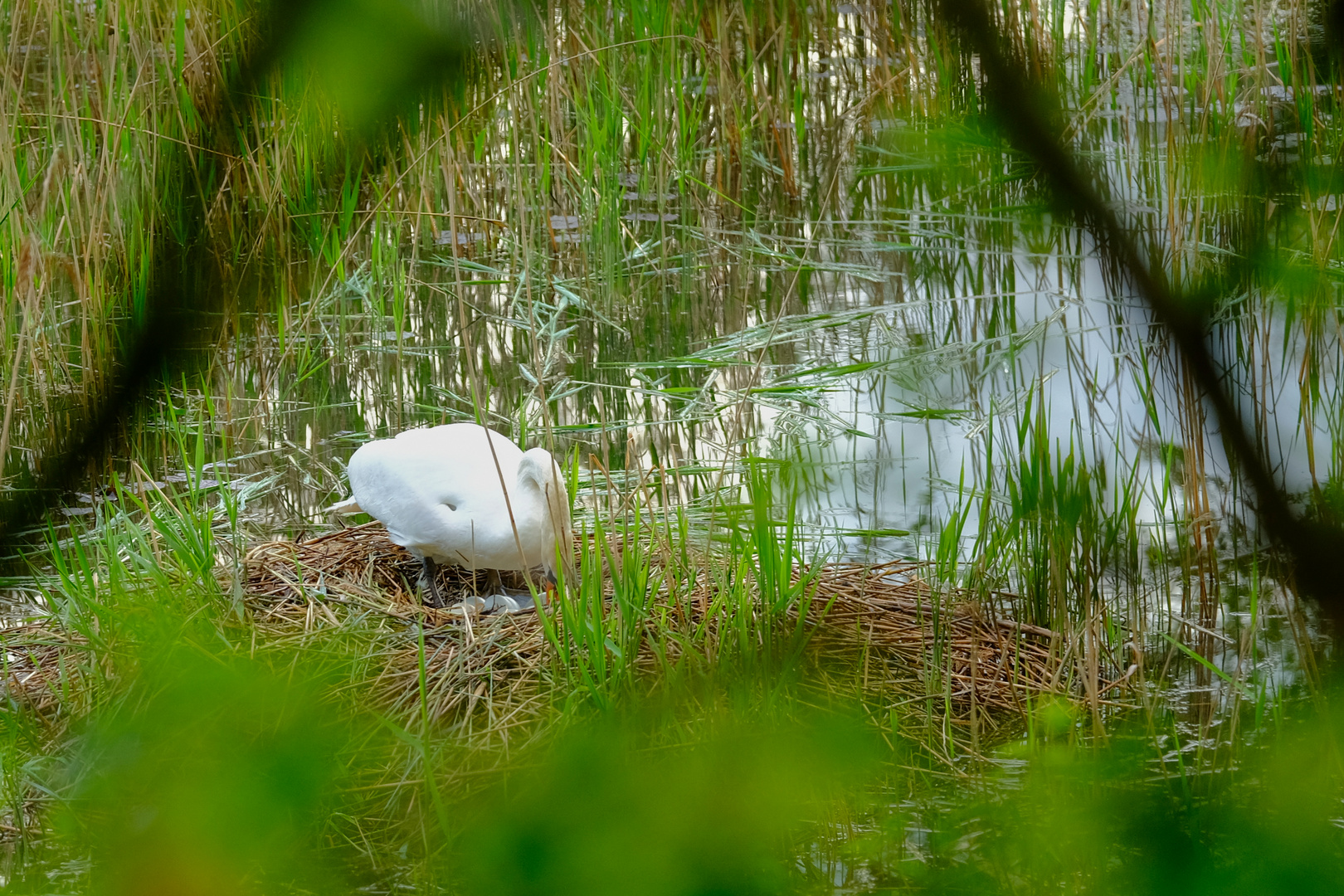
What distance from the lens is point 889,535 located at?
2.47 meters

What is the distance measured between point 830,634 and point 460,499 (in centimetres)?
81

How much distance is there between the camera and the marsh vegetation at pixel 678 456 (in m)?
0.41

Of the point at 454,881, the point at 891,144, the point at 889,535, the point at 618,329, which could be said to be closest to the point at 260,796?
the point at 454,881

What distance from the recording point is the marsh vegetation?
Answer: 16.0 inches

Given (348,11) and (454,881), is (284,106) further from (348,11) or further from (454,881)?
(454,881)

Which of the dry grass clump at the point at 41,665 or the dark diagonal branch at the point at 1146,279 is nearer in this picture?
the dark diagonal branch at the point at 1146,279

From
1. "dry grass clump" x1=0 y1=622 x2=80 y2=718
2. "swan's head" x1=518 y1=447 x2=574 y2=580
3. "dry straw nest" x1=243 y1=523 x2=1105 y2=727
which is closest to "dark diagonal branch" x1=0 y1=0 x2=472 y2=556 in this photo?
"dry straw nest" x1=243 y1=523 x2=1105 y2=727

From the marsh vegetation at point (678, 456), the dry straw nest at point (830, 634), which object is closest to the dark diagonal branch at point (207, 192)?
the marsh vegetation at point (678, 456)

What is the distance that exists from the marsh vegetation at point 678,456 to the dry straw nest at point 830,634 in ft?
0.05

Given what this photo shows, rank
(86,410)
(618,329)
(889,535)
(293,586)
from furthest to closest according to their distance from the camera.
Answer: (618,329)
(889,535)
(293,586)
(86,410)

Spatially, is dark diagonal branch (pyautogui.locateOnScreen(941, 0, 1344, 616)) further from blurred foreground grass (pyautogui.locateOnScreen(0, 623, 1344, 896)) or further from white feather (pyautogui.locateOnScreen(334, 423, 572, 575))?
white feather (pyautogui.locateOnScreen(334, 423, 572, 575))

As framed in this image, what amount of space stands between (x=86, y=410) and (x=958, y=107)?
0.34 metres

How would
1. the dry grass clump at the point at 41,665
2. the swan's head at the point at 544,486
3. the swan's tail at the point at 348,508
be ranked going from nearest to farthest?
1. the dry grass clump at the point at 41,665
2. the swan's head at the point at 544,486
3. the swan's tail at the point at 348,508

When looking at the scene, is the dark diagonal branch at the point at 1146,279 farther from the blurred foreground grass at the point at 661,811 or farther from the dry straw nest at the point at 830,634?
the dry straw nest at the point at 830,634
